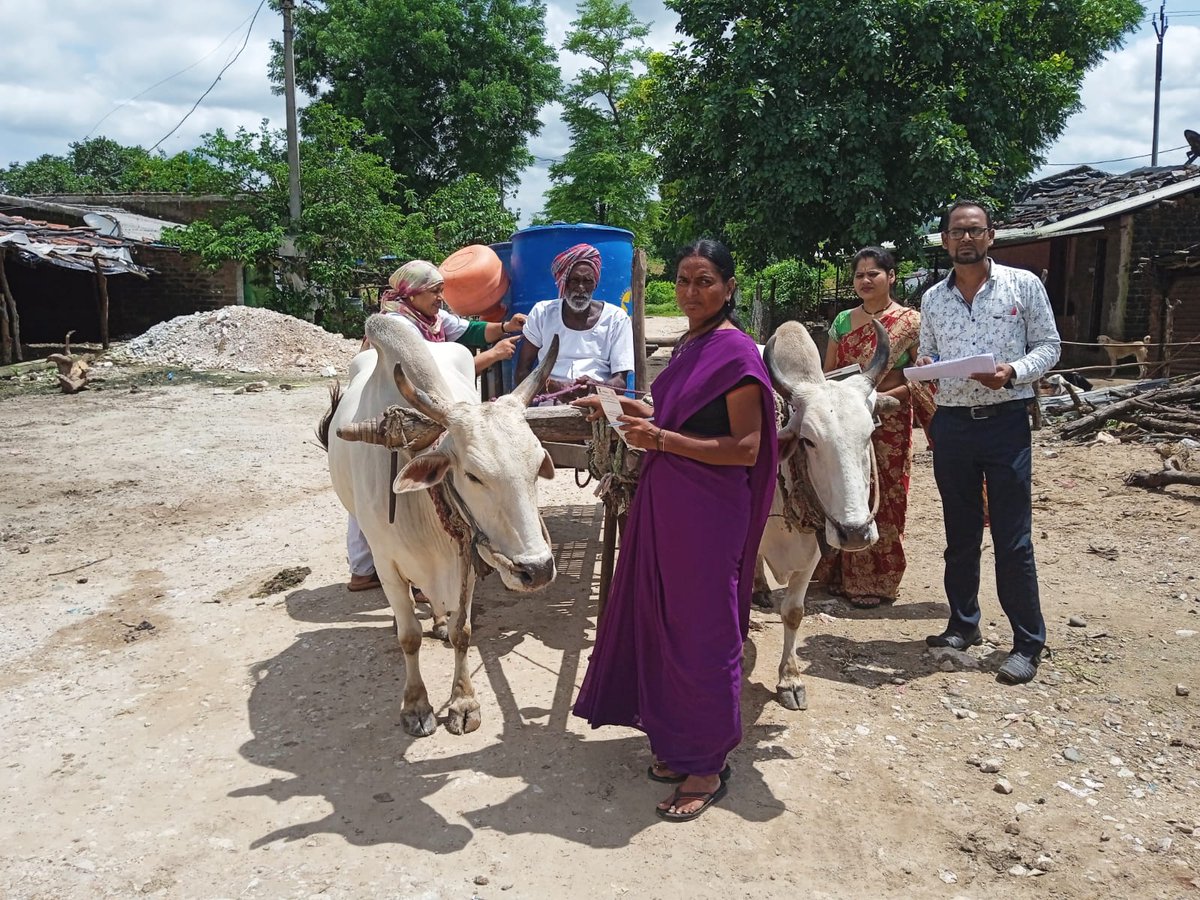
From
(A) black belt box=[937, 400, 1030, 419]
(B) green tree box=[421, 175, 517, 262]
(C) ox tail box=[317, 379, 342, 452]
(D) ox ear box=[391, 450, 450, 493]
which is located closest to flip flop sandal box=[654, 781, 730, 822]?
(D) ox ear box=[391, 450, 450, 493]

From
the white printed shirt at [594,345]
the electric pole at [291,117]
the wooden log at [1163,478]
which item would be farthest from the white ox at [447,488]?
the electric pole at [291,117]

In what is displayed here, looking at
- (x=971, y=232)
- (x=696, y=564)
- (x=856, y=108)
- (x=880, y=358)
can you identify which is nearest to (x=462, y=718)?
(x=696, y=564)

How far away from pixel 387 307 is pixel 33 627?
104 inches

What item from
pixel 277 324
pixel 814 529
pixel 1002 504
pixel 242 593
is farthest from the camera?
pixel 277 324

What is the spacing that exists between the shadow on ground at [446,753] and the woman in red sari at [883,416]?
957 millimetres

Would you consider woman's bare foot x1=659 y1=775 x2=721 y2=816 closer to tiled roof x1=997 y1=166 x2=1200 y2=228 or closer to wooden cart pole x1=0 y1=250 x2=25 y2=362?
tiled roof x1=997 y1=166 x2=1200 y2=228

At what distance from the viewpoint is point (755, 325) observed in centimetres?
2191

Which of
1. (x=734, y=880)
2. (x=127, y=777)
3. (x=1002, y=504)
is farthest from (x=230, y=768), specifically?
(x=1002, y=504)

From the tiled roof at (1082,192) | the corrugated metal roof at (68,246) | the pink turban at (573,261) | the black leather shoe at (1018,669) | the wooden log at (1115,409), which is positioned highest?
the tiled roof at (1082,192)

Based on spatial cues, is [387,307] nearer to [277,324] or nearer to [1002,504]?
[1002,504]

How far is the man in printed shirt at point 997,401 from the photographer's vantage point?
3.95 m

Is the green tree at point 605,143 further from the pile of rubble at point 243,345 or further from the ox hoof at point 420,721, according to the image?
the ox hoof at point 420,721

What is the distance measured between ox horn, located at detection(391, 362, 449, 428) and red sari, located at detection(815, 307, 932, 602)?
7.72 ft

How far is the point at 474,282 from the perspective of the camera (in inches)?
225
